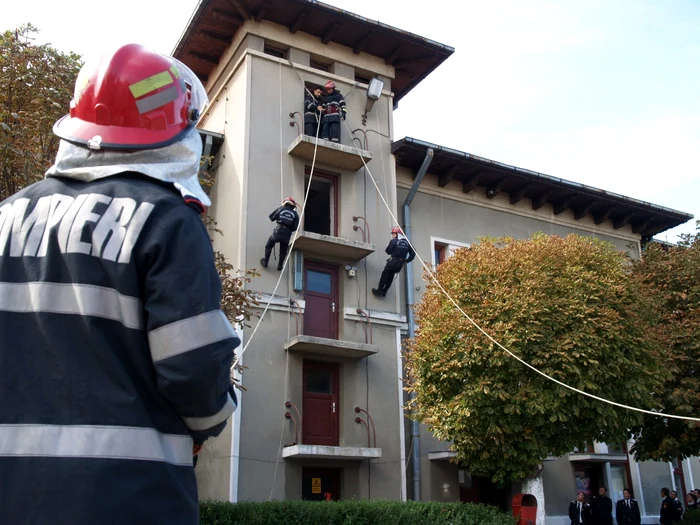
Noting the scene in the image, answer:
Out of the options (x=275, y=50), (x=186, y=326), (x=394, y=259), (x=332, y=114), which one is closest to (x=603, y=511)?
(x=394, y=259)

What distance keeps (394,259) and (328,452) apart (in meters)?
4.70

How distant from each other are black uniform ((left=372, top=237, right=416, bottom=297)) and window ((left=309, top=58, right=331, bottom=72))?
5360mm

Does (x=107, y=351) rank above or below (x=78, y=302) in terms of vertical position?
below

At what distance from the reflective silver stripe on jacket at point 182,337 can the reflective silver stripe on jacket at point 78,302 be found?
0.11m

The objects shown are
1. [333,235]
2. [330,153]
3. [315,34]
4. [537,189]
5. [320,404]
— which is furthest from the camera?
[537,189]

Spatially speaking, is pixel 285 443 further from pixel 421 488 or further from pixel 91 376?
pixel 91 376

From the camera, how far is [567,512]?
63.6 feet

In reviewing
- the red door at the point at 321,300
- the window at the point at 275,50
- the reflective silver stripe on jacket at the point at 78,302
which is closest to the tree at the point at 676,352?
the red door at the point at 321,300

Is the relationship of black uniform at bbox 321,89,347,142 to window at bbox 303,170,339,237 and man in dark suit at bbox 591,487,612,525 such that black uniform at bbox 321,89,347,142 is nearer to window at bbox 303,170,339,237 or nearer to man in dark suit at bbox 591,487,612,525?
window at bbox 303,170,339,237

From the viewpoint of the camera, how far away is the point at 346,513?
12414mm

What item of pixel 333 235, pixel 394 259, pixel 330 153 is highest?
pixel 330 153

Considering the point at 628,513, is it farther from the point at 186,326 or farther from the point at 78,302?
the point at 78,302

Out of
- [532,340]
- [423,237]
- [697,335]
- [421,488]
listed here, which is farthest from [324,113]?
[697,335]

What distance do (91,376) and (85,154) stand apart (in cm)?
88
